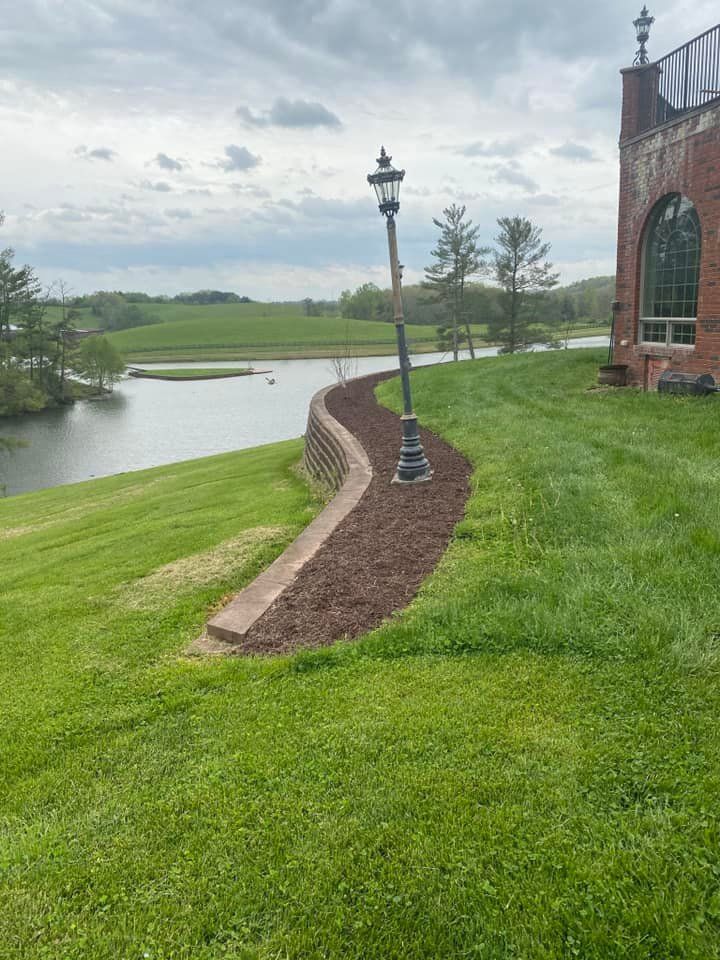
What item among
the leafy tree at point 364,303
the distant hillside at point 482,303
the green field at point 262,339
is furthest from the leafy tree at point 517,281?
the leafy tree at point 364,303

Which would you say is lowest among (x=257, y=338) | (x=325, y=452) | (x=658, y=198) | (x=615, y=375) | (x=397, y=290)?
(x=325, y=452)

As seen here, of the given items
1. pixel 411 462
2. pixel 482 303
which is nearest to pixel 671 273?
pixel 411 462

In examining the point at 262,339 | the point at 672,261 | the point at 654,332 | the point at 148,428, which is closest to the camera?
the point at 672,261

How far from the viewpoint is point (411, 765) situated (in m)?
2.58

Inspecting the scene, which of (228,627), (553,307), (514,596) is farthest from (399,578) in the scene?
(553,307)

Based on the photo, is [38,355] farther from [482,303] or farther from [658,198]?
[658,198]

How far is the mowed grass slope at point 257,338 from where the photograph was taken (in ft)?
280

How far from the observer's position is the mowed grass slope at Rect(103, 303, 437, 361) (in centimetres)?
8531

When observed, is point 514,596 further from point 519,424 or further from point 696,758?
point 519,424

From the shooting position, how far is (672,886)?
193 centimetres

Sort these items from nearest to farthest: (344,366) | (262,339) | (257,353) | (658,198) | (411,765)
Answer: (411,765) < (658,198) < (344,366) < (257,353) < (262,339)

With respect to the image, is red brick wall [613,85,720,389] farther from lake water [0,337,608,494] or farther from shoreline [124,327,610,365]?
shoreline [124,327,610,365]

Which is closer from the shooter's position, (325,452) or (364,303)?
(325,452)

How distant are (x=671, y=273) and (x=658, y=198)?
51.5 inches
